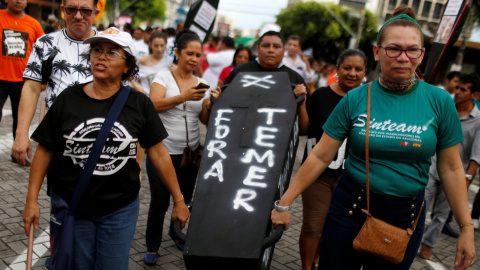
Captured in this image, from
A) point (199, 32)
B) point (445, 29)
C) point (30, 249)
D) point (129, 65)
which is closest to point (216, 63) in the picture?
point (199, 32)

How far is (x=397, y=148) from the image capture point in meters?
2.38

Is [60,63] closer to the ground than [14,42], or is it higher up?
higher up

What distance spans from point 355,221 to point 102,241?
1.41m

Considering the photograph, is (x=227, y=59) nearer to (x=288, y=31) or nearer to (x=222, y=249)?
(x=222, y=249)

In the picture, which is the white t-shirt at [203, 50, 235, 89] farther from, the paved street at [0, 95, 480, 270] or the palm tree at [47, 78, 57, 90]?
the palm tree at [47, 78, 57, 90]

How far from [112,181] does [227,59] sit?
5922 mm

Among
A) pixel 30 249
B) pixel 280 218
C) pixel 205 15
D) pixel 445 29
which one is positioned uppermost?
pixel 445 29

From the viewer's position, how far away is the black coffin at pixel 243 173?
272 centimetres

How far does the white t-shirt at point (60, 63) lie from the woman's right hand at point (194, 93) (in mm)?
819

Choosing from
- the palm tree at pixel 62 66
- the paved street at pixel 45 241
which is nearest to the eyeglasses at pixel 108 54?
the palm tree at pixel 62 66

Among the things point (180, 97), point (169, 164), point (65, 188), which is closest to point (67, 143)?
point (65, 188)

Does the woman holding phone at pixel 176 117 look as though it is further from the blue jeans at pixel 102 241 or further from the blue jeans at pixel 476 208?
the blue jeans at pixel 476 208

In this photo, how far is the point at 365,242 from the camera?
2447 millimetres

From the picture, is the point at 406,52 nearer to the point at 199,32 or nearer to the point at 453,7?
the point at 453,7
